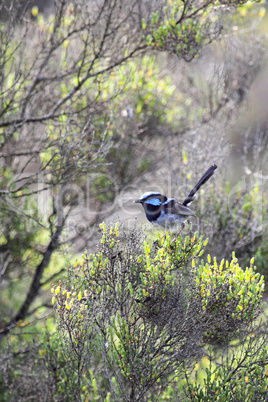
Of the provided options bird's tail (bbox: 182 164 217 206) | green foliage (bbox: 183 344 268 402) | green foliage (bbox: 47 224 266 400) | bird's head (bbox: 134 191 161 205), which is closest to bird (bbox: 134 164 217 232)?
bird's head (bbox: 134 191 161 205)

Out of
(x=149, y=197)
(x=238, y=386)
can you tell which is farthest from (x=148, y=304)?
(x=149, y=197)

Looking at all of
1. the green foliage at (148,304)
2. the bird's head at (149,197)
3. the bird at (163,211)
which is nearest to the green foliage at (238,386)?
the green foliage at (148,304)

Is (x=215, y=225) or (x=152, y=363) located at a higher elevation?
(x=215, y=225)

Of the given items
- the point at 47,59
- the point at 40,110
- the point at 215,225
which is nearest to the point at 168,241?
the point at 215,225

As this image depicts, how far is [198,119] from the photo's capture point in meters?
11.3

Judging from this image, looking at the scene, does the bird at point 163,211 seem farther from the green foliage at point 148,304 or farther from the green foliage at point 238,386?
the green foliage at point 238,386

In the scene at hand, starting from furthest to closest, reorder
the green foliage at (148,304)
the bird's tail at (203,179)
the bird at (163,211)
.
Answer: the bird's tail at (203,179), the bird at (163,211), the green foliage at (148,304)

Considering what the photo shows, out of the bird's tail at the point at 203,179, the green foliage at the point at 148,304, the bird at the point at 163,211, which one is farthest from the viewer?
the bird's tail at the point at 203,179

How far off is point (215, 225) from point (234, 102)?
3.81 m

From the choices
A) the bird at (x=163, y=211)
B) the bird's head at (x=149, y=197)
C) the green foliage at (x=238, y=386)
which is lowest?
the green foliage at (x=238, y=386)

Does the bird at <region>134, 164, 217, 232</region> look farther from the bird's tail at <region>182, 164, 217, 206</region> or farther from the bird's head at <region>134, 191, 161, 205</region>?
the bird's tail at <region>182, 164, 217, 206</region>

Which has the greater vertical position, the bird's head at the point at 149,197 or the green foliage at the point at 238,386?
the bird's head at the point at 149,197

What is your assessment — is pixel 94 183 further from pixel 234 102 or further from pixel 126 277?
pixel 126 277

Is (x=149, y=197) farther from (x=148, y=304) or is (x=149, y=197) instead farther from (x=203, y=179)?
(x=148, y=304)
